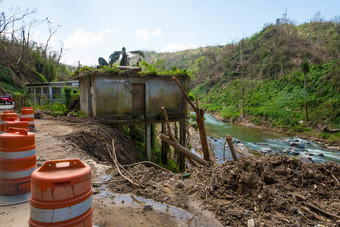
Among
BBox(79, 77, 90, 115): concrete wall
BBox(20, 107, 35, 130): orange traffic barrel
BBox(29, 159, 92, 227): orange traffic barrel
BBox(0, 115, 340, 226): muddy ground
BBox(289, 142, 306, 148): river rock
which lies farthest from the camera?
BBox(289, 142, 306, 148): river rock

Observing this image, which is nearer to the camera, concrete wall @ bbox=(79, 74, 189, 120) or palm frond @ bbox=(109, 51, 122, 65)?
concrete wall @ bbox=(79, 74, 189, 120)

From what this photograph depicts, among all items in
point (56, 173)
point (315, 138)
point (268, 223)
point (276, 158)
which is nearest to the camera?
point (56, 173)

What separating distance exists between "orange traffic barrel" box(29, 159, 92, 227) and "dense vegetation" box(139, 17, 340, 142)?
10481 mm

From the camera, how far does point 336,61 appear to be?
92.1 ft

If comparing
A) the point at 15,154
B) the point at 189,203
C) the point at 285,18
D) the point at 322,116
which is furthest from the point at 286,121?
the point at 285,18

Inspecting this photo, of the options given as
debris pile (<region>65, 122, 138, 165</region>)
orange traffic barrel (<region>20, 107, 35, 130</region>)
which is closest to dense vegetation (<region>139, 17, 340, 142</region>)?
→ debris pile (<region>65, 122, 138, 165</region>)

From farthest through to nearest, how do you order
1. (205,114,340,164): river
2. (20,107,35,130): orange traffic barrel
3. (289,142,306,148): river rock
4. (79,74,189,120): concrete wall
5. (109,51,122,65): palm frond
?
1. (109,51,122,65): palm frond
2. (289,142,306,148): river rock
3. (205,114,340,164): river
4. (79,74,189,120): concrete wall
5. (20,107,35,130): orange traffic barrel

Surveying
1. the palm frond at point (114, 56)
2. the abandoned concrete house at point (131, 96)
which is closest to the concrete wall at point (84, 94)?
the abandoned concrete house at point (131, 96)

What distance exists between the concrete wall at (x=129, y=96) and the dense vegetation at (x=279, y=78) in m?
1.55

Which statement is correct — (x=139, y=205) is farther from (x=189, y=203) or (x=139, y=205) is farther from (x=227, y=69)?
(x=227, y=69)

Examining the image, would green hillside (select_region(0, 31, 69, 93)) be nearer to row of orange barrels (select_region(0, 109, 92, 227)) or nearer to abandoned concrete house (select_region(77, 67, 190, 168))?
abandoned concrete house (select_region(77, 67, 190, 168))

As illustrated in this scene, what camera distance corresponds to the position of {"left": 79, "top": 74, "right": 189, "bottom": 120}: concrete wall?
10.6 m

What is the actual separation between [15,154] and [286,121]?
2753 cm

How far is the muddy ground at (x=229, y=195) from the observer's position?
11.1ft
